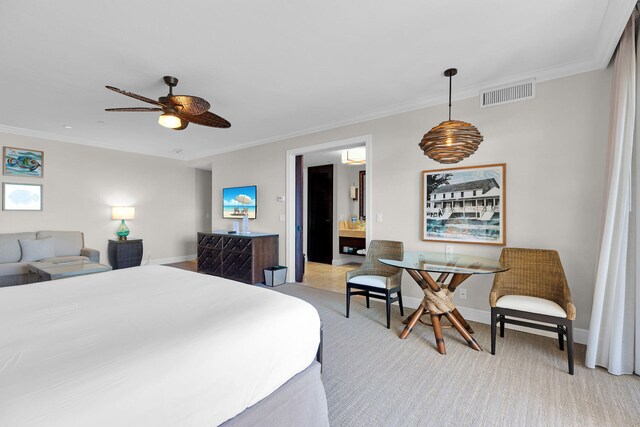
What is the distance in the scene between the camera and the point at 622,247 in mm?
2131

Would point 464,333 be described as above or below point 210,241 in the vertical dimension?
below

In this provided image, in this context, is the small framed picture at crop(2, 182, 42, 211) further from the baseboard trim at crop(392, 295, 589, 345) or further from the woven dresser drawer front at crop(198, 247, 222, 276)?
the baseboard trim at crop(392, 295, 589, 345)

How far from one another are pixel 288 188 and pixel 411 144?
2.21m

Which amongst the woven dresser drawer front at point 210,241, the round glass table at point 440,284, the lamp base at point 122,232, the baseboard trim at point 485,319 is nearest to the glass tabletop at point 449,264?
the round glass table at point 440,284

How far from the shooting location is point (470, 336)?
260 centimetres

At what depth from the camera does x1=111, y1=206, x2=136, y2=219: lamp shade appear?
221 inches

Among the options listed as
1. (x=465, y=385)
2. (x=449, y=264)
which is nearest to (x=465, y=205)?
(x=449, y=264)

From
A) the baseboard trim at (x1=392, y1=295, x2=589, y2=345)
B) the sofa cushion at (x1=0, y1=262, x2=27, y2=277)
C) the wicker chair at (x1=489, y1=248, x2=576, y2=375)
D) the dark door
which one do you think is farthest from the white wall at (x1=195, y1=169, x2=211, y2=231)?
the wicker chair at (x1=489, y1=248, x2=576, y2=375)

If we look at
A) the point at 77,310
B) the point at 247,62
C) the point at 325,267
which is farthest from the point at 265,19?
the point at 325,267

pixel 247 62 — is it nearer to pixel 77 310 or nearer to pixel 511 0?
pixel 511 0

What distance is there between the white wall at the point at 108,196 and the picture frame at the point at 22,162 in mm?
74

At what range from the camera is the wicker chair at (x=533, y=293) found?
7.34 ft

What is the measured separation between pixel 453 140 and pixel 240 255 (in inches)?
145

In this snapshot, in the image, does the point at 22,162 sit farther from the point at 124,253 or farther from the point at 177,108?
the point at 177,108
